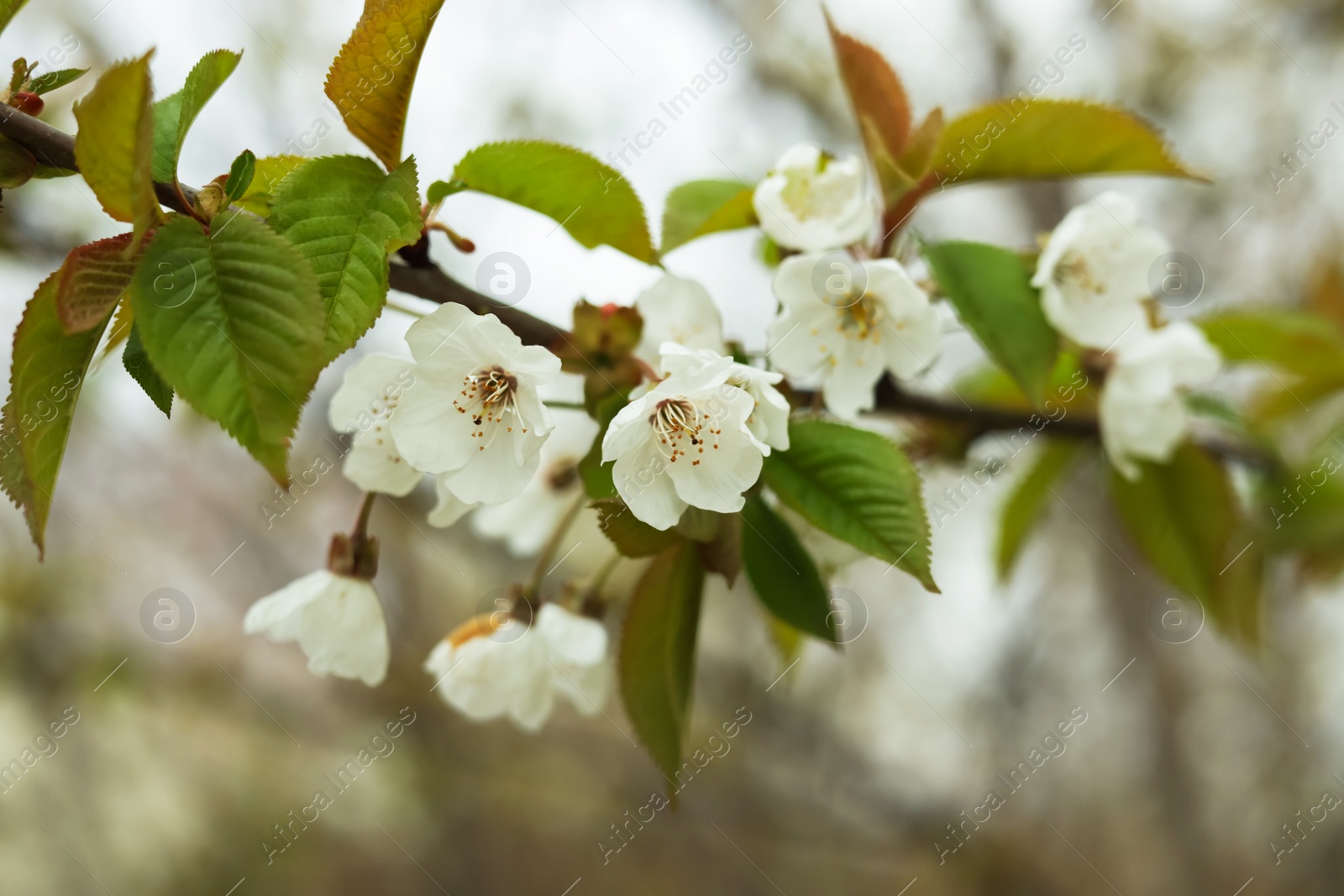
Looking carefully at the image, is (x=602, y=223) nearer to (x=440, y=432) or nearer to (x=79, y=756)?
(x=440, y=432)

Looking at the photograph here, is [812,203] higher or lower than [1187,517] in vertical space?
higher

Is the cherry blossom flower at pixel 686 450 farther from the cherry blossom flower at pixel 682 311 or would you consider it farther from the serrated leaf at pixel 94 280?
the serrated leaf at pixel 94 280

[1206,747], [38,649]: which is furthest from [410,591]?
[1206,747]

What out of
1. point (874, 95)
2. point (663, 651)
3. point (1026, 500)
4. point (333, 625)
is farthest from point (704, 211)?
point (1026, 500)

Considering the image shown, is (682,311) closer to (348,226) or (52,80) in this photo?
(348,226)

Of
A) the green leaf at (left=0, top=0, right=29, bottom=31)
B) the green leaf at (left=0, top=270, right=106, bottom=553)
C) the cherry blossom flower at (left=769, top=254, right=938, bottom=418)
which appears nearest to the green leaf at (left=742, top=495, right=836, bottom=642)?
the cherry blossom flower at (left=769, top=254, right=938, bottom=418)

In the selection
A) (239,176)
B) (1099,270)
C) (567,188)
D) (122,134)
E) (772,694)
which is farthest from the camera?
(772,694)
